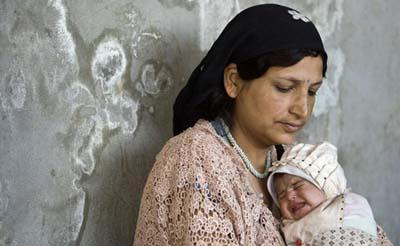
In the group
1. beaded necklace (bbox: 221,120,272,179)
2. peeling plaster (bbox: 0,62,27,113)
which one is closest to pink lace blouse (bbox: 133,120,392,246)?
beaded necklace (bbox: 221,120,272,179)

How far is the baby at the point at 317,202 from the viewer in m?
2.26

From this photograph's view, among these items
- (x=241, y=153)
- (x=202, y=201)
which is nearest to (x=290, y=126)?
(x=241, y=153)

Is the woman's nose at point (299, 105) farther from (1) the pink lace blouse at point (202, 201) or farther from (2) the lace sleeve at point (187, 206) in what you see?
(2) the lace sleeve at point (187, 206)

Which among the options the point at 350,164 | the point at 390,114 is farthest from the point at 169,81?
the point at 390,114

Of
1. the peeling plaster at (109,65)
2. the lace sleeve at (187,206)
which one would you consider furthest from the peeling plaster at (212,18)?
the lace sleeve at (187,206)

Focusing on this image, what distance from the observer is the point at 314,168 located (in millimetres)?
2396

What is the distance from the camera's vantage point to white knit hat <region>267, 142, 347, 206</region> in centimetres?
238

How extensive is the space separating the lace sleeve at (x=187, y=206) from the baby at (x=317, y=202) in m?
0.30

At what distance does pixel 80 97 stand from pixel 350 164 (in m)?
1.83

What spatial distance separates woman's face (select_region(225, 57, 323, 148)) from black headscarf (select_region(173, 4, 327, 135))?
67 millimetres

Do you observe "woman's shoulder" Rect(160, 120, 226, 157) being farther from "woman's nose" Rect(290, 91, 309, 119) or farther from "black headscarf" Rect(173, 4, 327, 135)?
"woman's nose" Rect(290, 91, 309, 119)

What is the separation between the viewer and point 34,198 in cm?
234

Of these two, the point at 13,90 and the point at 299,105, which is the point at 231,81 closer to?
the point at 299,105

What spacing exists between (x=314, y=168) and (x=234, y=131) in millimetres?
314
